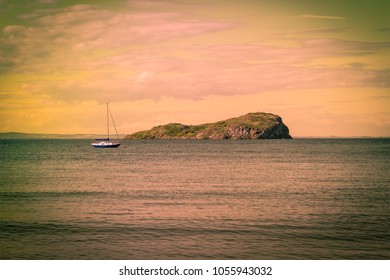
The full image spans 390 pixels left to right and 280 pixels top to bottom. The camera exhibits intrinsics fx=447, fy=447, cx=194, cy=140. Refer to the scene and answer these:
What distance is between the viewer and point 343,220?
107 feet

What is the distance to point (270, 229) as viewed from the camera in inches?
1142

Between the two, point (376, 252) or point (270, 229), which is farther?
point (270, 229)

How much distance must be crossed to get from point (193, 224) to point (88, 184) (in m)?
27.8

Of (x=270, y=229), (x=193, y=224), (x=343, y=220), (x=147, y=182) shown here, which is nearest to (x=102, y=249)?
(x=193, y=224)

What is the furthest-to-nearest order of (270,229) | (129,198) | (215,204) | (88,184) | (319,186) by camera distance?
(88,184) < (319,186) < (129,198) < (215,204) < (270,229)

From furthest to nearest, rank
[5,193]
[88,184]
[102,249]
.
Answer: [88,184]
[5,193]
[102,249]

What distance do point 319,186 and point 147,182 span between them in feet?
67.7

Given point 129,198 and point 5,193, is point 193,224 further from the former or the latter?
point 5,193

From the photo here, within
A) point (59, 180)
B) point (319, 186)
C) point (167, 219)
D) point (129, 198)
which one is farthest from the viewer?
point (59, 180)

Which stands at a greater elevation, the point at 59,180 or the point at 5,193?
the point at 59,180
